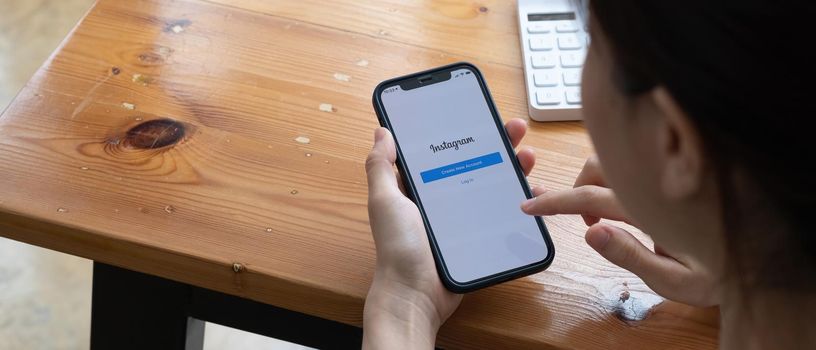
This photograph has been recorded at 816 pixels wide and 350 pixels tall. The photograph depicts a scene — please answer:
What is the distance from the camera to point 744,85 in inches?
14.5

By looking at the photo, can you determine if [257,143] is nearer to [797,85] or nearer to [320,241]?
[320,241]

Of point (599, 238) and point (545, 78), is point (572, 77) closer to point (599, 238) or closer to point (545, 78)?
point (545, 78)

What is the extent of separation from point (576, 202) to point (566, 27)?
22 cm

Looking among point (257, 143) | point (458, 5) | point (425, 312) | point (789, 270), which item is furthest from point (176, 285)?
point (789, 270)

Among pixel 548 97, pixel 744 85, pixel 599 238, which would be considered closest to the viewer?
pixel 744 85

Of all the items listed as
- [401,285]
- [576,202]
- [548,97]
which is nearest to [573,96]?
[548,97]

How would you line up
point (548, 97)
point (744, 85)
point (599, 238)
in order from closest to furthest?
point (744, 85)
point (599, 238)
point (548, 97)

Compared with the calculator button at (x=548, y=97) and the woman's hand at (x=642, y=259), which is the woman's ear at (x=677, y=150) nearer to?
the woman's hand at (x=642, y=259)

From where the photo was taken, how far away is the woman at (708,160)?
1.19ft

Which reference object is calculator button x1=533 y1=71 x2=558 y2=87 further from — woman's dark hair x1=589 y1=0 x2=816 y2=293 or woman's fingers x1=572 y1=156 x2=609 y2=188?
woman's dark hair x1=589 y1=0 x2=816 y2=293

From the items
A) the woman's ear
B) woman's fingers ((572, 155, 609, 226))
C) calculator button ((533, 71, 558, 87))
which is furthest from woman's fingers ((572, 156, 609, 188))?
the woman's ear

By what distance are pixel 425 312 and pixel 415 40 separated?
0.97 feet

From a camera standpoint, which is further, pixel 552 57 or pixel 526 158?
pixel 552 57

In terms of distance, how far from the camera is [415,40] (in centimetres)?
84
